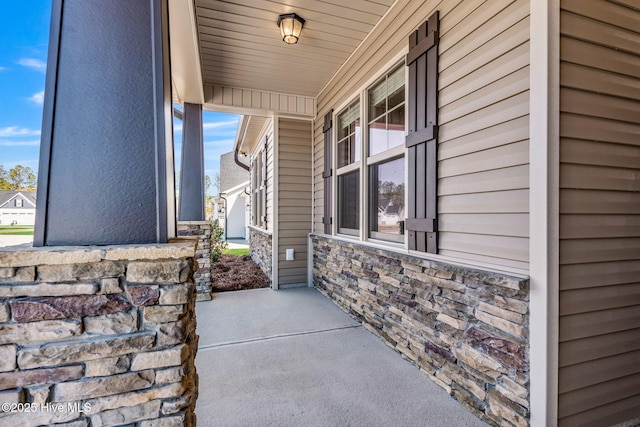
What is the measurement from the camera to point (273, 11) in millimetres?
2779

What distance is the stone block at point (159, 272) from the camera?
123cm

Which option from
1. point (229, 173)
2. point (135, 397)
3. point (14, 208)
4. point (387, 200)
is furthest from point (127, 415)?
point (229, 173)

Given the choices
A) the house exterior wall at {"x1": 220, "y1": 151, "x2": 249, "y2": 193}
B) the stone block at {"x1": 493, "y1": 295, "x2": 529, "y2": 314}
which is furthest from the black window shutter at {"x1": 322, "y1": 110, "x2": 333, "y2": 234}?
the house exterior wall at {"x1": 220, "y1": 151, "x2": 249, "y2": 193}

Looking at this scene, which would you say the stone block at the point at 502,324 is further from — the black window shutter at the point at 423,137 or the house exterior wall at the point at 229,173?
the house exterior wall at the point at 229,173

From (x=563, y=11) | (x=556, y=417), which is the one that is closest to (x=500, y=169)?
(x=563, y=11)

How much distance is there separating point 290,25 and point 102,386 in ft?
9.84

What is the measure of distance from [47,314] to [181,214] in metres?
3.39

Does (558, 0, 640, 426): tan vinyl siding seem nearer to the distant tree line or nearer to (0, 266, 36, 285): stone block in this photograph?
(0, 266, 36, 285): stone block

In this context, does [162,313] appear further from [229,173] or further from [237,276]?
[229,173]

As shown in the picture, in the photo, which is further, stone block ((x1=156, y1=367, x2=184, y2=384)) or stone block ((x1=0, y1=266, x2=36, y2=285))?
stone block ((x1=156, y1=367, x2=184, y2=384))

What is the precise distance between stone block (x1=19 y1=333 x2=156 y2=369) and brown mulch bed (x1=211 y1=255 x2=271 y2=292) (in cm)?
372

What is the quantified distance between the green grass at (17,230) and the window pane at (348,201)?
9.09ft

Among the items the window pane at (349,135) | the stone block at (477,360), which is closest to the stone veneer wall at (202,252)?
the window pane at (349,135)

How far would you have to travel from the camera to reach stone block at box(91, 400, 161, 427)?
3.84 ft
